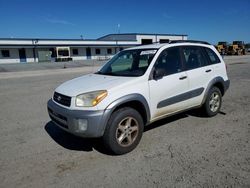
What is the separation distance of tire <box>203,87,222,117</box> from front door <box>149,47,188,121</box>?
34.6 inches

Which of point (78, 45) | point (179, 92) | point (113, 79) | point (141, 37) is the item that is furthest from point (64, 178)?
point (141, 37)

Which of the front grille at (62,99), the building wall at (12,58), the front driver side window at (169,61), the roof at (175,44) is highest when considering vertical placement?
the building wall at (12,58)

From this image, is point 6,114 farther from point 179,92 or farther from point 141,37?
point 141,37

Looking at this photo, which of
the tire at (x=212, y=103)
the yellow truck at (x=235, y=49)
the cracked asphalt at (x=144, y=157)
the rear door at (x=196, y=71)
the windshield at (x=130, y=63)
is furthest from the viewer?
the yellow truck at (x=235, y=49)

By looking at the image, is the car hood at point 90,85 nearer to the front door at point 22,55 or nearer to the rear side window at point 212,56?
the rear side window at point 212,56

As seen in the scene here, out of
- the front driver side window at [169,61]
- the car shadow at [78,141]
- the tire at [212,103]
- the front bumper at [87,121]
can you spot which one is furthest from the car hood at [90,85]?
the tire at [212,103]

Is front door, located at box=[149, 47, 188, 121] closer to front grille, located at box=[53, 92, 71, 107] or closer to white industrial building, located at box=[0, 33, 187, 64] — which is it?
front grille, located at box=[53, 92, 71, 107]

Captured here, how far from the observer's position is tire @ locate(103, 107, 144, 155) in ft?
12.5

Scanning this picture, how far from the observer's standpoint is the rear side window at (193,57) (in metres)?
5.07

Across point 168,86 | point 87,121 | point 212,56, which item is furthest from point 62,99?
point 212,56

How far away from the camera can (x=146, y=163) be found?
3662 millimetres

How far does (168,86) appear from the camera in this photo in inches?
177

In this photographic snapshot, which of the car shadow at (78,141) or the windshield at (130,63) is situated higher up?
the windshield at (130,63)

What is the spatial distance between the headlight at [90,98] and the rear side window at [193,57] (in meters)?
2.14
